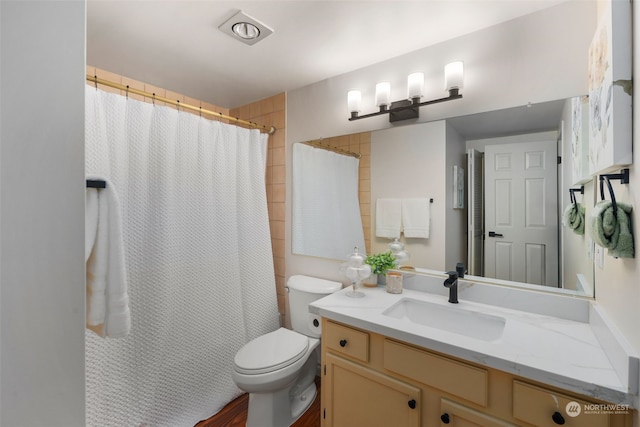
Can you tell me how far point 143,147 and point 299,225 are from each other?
1176 mm

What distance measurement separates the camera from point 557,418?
898mm

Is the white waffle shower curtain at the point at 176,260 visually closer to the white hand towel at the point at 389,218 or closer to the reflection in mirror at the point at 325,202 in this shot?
the reflection in mirror at the point at 325,202

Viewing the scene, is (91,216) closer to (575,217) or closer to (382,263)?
(382,263)

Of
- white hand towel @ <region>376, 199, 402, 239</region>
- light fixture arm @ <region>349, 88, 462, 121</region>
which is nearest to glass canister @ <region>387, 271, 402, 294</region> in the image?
white hand towel @ <region>376, 199, 402, 239</region>

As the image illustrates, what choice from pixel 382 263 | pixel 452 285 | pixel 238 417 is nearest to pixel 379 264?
pixel 382 263

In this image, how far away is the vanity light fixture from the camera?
150 centimetres

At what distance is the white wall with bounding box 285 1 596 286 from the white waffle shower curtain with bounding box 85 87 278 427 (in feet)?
2.40

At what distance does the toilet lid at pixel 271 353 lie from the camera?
157 centimetres

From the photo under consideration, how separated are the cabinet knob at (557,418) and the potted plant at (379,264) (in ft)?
3.08

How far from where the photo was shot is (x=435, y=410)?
114 cm

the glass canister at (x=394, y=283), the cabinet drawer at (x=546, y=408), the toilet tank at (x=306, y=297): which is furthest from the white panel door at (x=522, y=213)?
the toilet tank at (x=306, y=297)

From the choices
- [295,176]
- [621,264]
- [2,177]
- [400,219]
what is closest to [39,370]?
[2,177]

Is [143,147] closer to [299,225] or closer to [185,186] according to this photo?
[185,186]

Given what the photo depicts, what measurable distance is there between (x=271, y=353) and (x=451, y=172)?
1.46m
